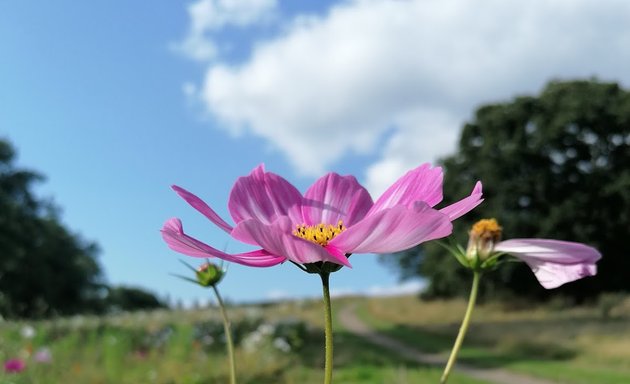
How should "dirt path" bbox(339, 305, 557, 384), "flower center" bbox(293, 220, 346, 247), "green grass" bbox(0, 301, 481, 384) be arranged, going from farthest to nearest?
"dirt path" bbox(339, 305, 557, 384) < "green grass" bbox(0, 301, 481, 384) < "flower center" bbox(293, 220, 346, 247)

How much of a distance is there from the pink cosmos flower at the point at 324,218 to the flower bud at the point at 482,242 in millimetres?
59

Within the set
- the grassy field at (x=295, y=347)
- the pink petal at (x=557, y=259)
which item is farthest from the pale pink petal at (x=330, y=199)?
the grassy field at (x=295, y=347)

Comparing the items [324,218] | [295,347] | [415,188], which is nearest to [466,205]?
[415,188]

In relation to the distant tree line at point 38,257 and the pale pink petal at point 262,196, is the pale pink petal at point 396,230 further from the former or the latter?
the distant tree line at point 38,257

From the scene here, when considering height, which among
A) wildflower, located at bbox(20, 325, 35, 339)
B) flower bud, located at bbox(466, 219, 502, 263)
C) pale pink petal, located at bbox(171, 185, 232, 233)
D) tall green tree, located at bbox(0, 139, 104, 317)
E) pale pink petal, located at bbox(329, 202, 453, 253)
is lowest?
pale pink petal, located at bbox(329, 202, 453, 253)

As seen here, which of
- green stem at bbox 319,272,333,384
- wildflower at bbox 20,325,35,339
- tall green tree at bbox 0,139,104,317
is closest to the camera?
green stem at bbox 319,272,333,384

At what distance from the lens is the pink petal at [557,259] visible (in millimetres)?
549

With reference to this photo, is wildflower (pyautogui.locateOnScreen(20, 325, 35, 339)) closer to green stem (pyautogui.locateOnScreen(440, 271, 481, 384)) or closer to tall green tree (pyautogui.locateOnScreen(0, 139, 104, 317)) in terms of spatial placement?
green stem (pyautogui.locateOnScreen(440, 271, 481, 384))

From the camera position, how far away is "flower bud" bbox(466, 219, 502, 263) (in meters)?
0.71

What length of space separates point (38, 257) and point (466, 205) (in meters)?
27.7

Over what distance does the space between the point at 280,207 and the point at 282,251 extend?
205 millimetres

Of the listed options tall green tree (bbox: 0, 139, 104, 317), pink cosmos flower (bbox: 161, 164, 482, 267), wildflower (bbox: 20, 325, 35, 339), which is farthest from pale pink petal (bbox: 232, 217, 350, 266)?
tall green tree (bbox: 0, 139, 104, 317)

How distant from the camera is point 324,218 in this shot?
0.79 meters

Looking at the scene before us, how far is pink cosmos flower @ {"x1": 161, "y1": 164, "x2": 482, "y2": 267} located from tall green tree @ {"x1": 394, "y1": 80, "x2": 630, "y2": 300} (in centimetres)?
Answer: 1954
